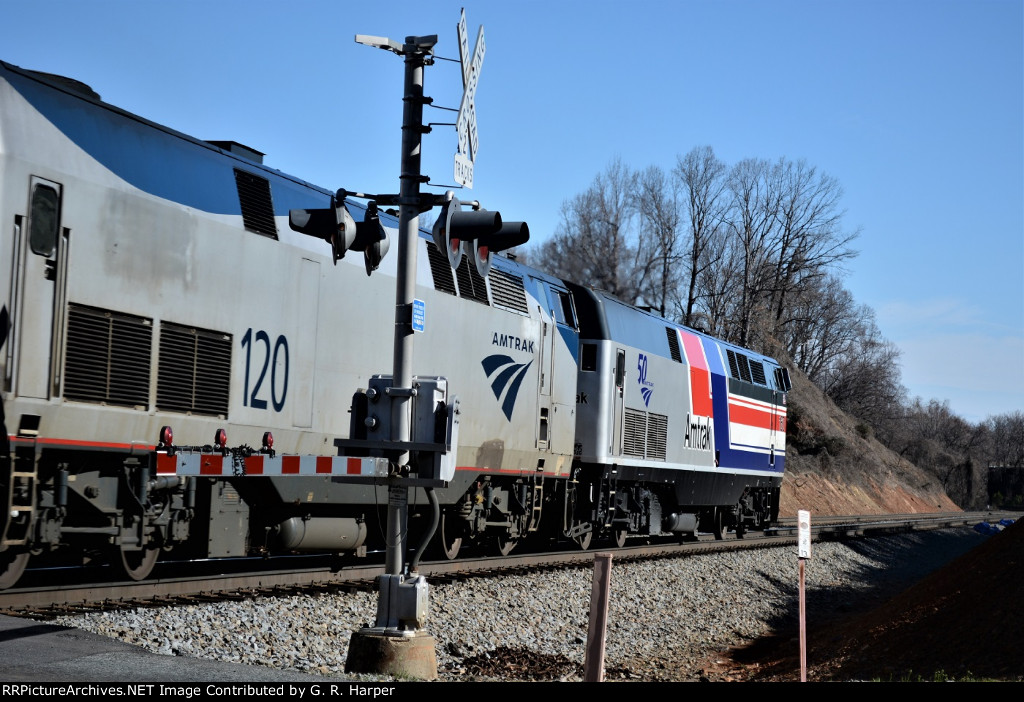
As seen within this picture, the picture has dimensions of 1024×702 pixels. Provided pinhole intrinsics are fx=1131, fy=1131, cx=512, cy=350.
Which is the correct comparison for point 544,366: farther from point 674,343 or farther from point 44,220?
point 44,220

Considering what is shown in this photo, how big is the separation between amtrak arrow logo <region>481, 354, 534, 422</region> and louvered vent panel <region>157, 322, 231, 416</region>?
5118mm

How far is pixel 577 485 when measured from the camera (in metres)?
19.2

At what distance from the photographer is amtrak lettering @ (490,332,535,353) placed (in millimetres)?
16078

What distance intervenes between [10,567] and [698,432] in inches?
630

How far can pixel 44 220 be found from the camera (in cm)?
930

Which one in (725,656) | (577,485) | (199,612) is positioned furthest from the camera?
(577,485)

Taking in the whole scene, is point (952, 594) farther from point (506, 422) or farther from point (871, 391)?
point (871, 391)

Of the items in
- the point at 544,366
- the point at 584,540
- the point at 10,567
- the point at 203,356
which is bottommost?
the point at 584,540

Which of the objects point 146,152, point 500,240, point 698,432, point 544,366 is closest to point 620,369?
point 544,366

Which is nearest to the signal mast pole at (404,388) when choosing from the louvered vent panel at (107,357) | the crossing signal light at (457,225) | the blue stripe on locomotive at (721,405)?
the crossing signal light at (457,225)

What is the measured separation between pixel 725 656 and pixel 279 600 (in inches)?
281

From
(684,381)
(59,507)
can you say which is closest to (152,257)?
(59,507)

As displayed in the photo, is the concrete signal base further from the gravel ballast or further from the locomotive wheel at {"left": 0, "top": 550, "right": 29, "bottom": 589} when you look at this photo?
the locomotive wheel at {"left": 0, "top": 550, "right": 29, "bottom": 589}

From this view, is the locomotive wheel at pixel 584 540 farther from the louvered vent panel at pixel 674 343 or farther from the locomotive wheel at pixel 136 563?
the locomotive wheel at pixel 136 563
